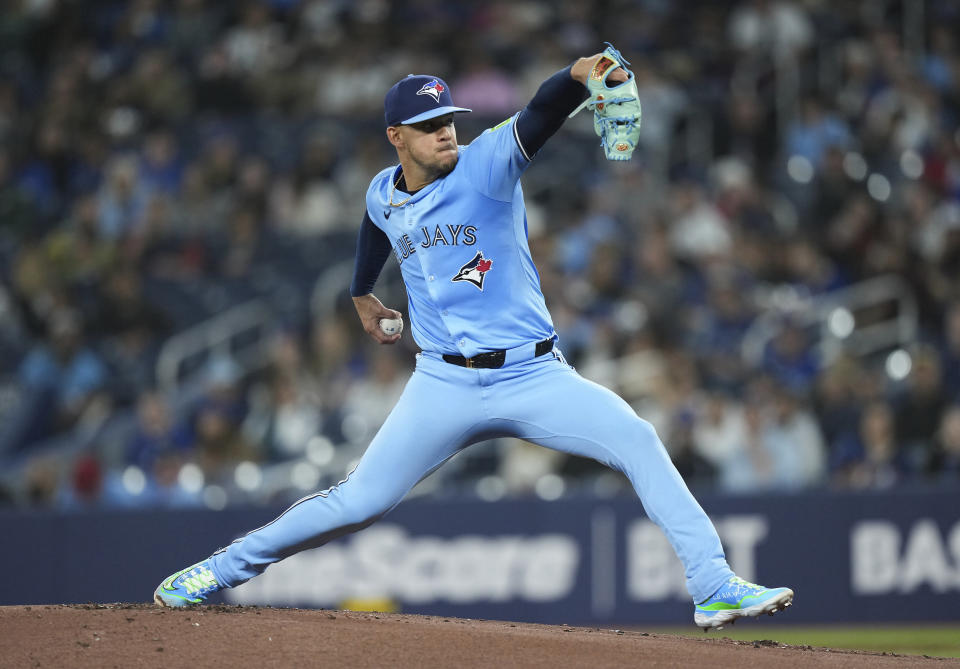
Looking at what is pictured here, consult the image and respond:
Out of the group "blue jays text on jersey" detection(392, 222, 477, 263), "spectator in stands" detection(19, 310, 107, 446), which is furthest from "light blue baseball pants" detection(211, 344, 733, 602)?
"spectator in stands" detection(19, 310, 107, 446)

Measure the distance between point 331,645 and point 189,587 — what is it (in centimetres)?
89

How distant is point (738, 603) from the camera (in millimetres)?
5340

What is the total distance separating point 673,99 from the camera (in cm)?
1508

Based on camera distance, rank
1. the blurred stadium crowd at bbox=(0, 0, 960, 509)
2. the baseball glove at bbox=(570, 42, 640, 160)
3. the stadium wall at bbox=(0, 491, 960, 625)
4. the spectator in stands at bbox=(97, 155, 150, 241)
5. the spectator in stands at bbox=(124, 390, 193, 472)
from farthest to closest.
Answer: the spectator in stands at bbox=(97, 155, 150, 241)
the spectator in stands at bbox=(124, 390, 193, 472)
the blurred stadium crowd at bbox=(0, 0, 960, 509)
the stadium wall at bbox=(0, 491, 960, 625)
the baseball glove at bbox=(570, 42, 640, 160)

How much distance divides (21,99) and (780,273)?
29.1 feet

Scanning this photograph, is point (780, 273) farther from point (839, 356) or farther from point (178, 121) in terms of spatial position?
point (178, 121)

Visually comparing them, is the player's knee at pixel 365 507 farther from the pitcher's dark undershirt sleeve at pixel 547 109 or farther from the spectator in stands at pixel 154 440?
the spectator in stands at pixel 154 440

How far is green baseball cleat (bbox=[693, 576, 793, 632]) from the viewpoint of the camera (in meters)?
5.29

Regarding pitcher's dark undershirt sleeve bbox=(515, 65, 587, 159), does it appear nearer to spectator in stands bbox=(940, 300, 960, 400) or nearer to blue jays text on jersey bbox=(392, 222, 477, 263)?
blue jays text on jersey bbox=(392, 222, 477, 263)

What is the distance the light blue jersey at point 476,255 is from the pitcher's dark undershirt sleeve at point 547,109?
5.1 inches

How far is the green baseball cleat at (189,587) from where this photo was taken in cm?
597

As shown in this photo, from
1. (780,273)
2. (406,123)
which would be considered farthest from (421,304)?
(780,273)

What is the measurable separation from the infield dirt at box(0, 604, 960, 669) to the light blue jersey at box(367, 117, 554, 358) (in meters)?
1.16

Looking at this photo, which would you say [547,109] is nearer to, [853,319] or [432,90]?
[432,90]
